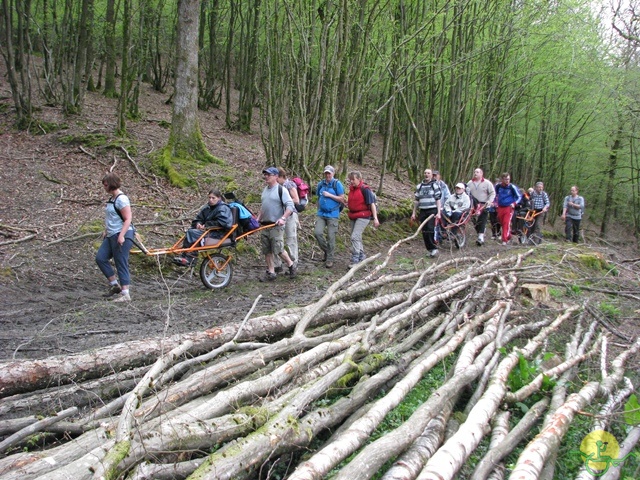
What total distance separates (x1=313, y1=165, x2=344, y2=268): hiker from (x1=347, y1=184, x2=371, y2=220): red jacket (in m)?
0.23

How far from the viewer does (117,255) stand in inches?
282

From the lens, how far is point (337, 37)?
42.3 ft

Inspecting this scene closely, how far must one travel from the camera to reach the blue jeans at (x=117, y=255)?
714cm

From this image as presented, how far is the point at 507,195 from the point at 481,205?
100cm

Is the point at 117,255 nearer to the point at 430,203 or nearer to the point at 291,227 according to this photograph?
the point at 291,227

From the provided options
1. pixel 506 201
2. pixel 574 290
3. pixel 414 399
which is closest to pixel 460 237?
pixel 506 201

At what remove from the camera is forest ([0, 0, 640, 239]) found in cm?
1297

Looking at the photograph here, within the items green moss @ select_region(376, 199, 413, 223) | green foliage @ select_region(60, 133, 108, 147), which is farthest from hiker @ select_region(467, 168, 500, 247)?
green foliage @ select_region(60, 133, 108, 147)

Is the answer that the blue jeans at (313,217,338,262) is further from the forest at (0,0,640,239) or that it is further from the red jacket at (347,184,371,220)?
the forest at (0,0,640,239)

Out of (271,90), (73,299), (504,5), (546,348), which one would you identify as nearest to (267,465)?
(546,348)

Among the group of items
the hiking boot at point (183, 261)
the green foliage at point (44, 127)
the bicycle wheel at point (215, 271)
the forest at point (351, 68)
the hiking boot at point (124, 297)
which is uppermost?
the forest at point (351, 68)

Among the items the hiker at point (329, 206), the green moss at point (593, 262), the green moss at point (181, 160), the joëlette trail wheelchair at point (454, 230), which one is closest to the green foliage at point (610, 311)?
the green moss at point (593, 262)

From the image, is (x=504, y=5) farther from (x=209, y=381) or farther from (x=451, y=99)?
(x=209, y=381)

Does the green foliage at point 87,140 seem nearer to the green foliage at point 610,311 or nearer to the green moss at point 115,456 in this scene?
the green foliage at point 610,311
